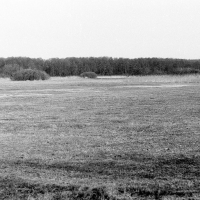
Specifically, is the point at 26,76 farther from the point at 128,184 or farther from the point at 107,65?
the point at 128,184

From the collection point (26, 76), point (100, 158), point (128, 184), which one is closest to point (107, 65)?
point (26, 76)

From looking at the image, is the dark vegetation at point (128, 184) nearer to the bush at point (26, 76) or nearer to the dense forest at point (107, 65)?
the bush at point (26, 76)

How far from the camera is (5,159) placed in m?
9.21

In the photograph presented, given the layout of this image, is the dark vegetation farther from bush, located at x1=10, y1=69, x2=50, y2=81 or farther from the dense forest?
the dense forest

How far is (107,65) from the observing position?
131m

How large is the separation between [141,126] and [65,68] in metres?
113

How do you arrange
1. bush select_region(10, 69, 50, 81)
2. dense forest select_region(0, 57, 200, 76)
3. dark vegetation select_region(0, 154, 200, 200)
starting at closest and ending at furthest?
dark vegetation select_region(0, 154, 200, 200) < bush select_region(10, 69, 50, 81) < dense forest select_region(0, 57, 200, 76)

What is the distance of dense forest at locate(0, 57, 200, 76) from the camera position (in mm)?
124812

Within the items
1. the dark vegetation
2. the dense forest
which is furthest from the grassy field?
the dense forest

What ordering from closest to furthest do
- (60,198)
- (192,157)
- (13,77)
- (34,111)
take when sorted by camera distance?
(60,198)
(192,157)
(34,111)
(13,77)

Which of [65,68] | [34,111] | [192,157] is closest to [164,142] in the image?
[192,157]

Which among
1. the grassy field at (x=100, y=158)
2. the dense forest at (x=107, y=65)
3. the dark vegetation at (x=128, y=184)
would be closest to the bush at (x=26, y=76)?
the dense forest at (x=107, y=65)

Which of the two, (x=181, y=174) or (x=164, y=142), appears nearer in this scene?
(x=181, y=174)

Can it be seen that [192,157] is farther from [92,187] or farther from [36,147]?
[36,147]
